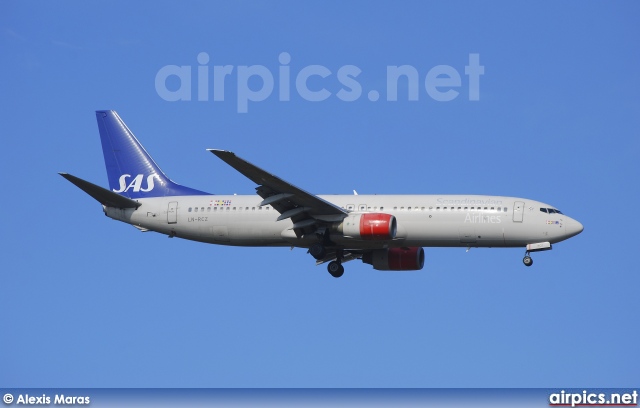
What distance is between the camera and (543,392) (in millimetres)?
54031

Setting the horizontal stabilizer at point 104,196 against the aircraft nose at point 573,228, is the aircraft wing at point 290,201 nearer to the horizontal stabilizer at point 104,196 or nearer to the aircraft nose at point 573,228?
the horizontal stabilizer at point 104,196

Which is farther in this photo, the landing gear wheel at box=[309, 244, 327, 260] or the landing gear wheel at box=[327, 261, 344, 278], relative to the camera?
the landing gear wheel at box=[327, 261, 344, 278]

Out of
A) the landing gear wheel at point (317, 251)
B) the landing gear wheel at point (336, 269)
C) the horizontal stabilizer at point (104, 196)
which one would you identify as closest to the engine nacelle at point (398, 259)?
the landing gear wheel at point (336, 269)

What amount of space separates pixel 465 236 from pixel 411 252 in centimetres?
551

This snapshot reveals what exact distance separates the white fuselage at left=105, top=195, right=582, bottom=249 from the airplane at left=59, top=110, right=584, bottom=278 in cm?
5

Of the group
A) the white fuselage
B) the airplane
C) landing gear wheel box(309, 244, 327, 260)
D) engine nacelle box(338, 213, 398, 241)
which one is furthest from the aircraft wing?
landing gear wheel box(309, 244, 327, 260)

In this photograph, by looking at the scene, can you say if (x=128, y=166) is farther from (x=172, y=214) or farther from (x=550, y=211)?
(x=550, y=211)

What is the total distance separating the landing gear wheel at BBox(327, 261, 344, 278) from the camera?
56.6m

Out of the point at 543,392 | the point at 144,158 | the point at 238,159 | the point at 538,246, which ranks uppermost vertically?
the point at 144,158

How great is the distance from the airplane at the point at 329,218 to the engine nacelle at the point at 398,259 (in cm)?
6

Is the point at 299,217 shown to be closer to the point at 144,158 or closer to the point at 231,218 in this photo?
the point at 231,218

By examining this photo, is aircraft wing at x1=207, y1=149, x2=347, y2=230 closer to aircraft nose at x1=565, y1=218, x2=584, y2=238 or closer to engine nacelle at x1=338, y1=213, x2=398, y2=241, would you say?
engine nacelle at x1=338, y1=213, x2=398, y2=241

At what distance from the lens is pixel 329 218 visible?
2111 inches

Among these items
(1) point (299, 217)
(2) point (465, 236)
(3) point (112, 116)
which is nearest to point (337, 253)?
(1) point (299, 217)
